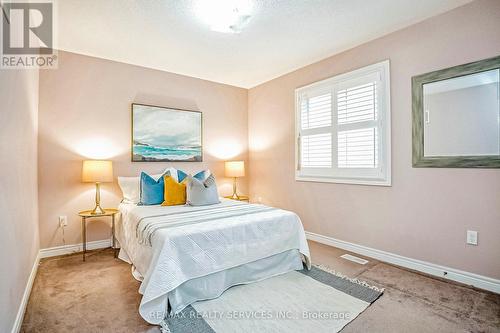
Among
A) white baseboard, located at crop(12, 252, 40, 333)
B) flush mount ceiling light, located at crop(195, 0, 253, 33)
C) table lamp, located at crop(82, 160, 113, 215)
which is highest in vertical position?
flush mount ceiling light, located at crop(195, 0, 253, 33)

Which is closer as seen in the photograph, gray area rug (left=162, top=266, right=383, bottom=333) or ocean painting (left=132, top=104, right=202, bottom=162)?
gray area rug (left=162, top=266, right=383, bottom=333)

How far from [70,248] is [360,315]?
342cm

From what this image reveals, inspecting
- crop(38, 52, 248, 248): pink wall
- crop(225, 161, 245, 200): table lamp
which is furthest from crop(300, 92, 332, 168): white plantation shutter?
crop(38, 52, 248, 248): pink wall

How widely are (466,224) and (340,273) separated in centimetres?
124

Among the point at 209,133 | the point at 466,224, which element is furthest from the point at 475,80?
the point at 209,133

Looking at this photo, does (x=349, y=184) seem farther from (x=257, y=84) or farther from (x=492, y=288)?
(x=257, y=84)

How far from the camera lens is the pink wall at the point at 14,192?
1544 mm

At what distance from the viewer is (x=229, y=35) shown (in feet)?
9.84

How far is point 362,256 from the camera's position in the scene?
318cm

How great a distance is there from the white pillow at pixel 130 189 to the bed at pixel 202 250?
1.25ft

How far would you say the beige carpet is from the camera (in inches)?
72.6

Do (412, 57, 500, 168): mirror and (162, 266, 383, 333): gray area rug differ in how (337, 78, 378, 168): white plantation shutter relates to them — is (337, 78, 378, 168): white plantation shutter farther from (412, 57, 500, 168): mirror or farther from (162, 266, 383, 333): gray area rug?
(162, 266, 383, 333): gray area rug

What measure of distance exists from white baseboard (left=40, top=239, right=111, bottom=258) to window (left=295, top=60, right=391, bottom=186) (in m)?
2.95

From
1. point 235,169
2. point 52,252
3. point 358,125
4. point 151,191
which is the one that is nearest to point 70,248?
point 52,252
